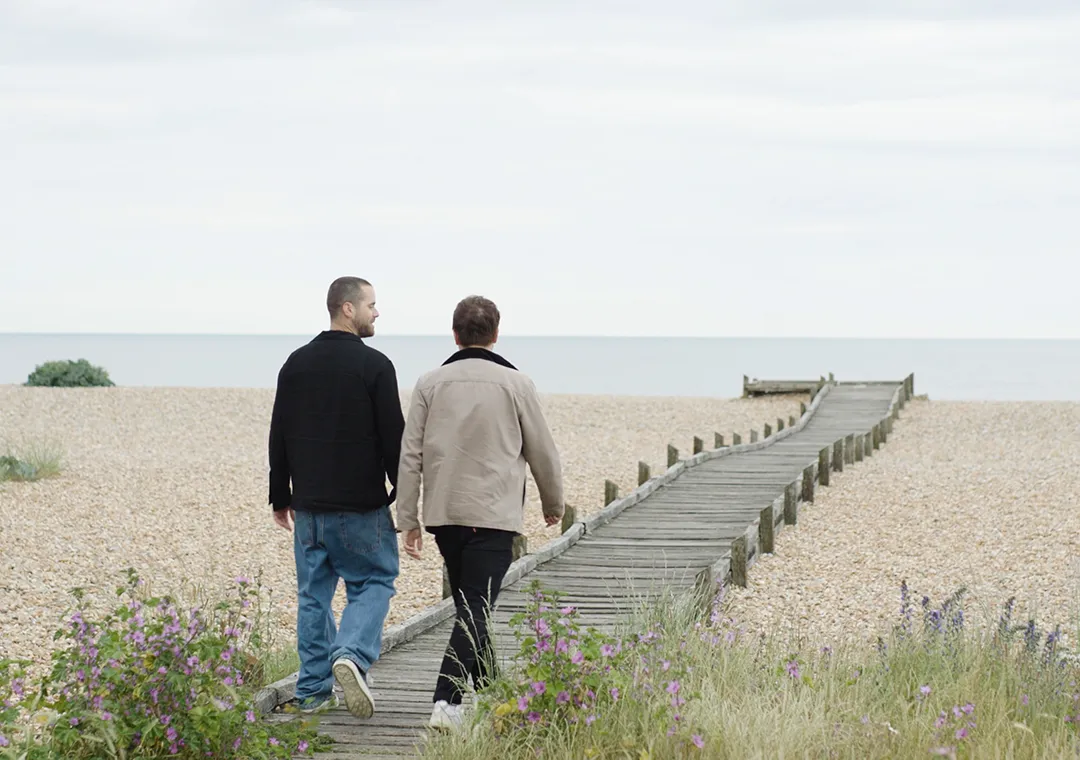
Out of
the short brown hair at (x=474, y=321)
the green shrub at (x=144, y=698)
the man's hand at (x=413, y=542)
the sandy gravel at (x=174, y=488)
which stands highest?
the short brown hair at (x=474, y=321)

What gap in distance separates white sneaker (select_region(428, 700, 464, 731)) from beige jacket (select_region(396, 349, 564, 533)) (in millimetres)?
710

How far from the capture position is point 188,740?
442 cm

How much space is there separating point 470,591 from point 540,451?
617mm

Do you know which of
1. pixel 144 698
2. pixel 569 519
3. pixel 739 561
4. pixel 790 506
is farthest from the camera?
pixel 790 506

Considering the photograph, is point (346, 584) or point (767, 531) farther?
point (767, 531)

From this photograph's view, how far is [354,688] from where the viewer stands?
16.9 ft

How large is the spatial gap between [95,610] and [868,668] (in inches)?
249

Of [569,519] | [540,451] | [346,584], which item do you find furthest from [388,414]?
[569,519]

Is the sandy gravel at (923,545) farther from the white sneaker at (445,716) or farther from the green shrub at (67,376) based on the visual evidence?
the green shrub at (67,376)

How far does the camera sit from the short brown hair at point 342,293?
5.25 m

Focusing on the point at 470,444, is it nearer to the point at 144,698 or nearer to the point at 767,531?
the point at 144,698

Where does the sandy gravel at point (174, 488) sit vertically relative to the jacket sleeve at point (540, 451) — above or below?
below

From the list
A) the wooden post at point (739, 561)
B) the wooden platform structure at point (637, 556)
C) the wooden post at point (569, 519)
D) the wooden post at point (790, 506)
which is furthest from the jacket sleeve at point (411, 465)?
the wooden post at point (790, 506)

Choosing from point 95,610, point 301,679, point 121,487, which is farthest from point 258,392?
point 301,679
